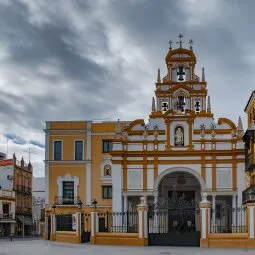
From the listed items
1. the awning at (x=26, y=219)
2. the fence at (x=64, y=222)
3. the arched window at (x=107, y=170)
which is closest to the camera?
the fence at (x=64, y=222)

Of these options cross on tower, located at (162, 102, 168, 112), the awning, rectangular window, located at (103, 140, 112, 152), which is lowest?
the awning

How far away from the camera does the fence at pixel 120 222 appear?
141 feet

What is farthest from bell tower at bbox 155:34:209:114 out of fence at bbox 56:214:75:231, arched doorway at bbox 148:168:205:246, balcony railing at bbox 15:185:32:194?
balcony railing at bbox 15:185:32:194

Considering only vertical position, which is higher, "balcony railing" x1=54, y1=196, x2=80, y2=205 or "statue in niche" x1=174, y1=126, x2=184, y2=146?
Result: "statue in niche" x1=174, y1=126, x2=184, y2=146

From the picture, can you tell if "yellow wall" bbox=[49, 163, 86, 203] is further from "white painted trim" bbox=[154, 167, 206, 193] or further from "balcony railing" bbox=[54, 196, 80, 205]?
"white painted trim" bbox=[154, 167, 206, 193]

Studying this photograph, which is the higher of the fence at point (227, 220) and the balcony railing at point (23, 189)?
the balcony railing at point (23, 189)

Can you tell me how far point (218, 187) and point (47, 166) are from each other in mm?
17325

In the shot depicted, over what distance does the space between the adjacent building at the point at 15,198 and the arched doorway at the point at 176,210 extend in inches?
1081

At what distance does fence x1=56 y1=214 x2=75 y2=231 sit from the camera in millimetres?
44531

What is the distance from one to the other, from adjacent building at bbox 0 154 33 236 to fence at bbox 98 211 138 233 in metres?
24.9

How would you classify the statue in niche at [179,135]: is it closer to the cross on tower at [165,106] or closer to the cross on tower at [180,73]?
the cross on tower at [165,106]

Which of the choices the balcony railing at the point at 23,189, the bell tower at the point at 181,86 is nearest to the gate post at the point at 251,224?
the bell tower at the point at 181,86

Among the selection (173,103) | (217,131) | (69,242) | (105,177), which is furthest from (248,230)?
(105,177)

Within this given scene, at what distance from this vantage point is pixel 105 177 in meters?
57.7
